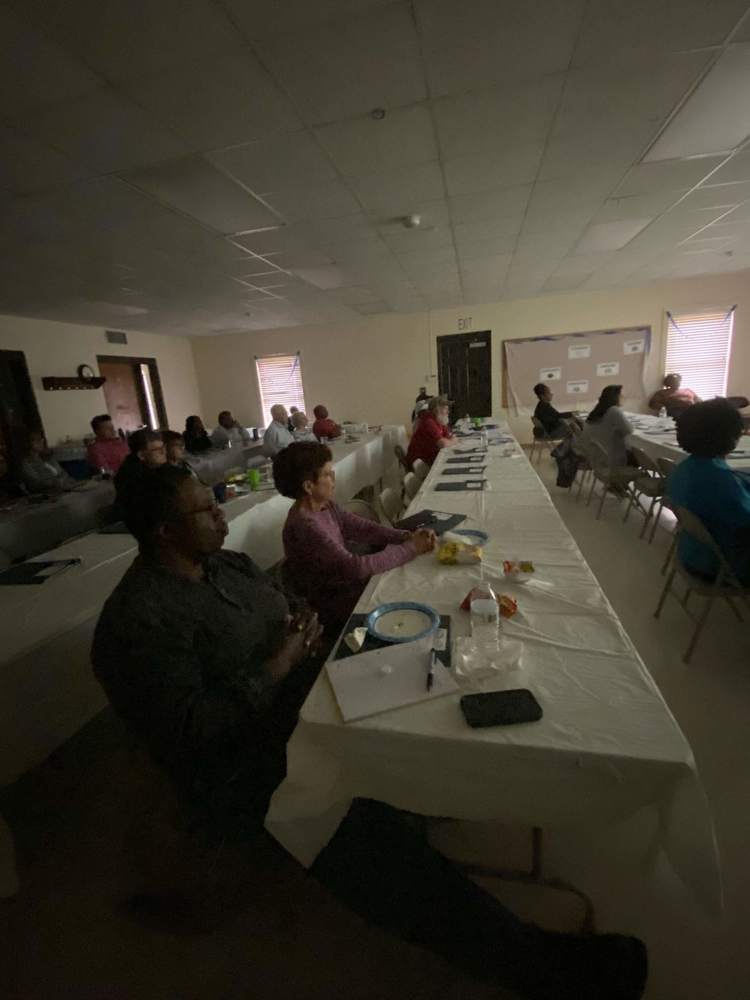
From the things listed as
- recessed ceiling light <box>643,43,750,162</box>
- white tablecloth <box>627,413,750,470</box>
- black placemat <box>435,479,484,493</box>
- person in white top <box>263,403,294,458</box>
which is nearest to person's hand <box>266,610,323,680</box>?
black placemat <box>435,479,484,493</box>

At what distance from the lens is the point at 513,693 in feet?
3.06

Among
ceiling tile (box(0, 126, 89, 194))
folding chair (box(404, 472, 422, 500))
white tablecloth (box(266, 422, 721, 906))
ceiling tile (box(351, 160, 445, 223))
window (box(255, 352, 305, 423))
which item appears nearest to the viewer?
white tablecloth (box(266, 422, 721, 906))

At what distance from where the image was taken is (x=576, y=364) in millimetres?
7852

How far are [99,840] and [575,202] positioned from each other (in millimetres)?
4817

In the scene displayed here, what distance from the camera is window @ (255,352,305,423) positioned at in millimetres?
9000

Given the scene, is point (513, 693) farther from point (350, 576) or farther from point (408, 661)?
point (350, 576)

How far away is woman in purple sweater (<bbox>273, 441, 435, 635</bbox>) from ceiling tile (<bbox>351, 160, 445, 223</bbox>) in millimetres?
2215

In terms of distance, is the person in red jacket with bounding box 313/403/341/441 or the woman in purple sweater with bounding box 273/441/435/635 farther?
the person in red jacket with bounding box 313/403/341/441

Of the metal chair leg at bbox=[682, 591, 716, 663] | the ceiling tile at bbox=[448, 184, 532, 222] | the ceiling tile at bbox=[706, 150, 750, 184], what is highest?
the ceiling tile at bbox=[706, 150, 750, 184]

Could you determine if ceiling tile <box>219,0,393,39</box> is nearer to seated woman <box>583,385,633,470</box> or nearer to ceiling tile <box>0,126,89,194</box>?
ceiling tile <box>0,126,89,194</box>

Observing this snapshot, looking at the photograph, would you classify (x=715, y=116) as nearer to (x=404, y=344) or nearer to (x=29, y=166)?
(x=29, y=166)

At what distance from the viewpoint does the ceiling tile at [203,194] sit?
2617 millimetres

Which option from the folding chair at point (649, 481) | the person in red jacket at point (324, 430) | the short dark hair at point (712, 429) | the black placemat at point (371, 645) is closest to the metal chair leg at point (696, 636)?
the short dark hair at point (712, 429)

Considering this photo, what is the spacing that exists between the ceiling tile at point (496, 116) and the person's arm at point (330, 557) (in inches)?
86.2
